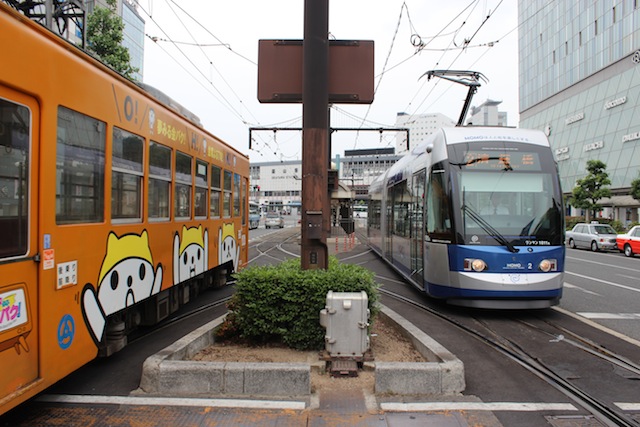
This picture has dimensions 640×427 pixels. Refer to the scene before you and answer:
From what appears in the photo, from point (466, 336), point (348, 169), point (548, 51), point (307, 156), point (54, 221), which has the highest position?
point (548, 51)

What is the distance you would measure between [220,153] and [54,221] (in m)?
5.40

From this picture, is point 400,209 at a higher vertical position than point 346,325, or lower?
higher

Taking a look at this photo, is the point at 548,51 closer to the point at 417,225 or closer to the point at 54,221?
the point at 417,225

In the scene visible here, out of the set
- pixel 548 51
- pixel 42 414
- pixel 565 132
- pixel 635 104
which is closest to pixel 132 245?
pixel 42 414

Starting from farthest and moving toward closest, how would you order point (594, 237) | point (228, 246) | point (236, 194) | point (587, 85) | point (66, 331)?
point (587, 85) < point (594, 237) < point (236, 194) < point (228, 246) < point (66, 331)

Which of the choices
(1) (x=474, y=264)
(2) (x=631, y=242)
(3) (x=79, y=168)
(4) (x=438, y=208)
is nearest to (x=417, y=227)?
(4) (x=438, y=208)

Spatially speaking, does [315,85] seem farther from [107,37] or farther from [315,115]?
[107,37]

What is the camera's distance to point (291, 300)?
4.96 m

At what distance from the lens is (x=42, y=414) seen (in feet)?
12.3

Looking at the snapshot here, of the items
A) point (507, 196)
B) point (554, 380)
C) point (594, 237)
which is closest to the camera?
point (554, 380)

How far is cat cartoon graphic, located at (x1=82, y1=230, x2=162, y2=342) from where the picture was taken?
4090 mm

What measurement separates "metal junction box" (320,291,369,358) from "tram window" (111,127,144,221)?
2382 mm

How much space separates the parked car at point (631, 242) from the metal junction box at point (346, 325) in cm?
2070

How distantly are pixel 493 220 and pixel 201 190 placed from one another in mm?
4962
